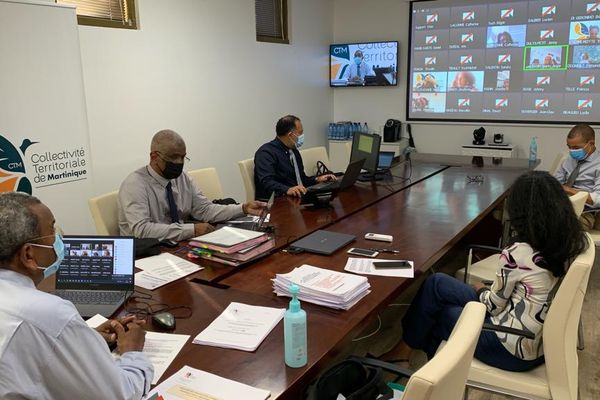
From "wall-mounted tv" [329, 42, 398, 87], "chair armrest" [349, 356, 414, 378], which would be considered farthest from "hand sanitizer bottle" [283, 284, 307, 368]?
"wall-mounted tv" [329, 42, 398, 87]

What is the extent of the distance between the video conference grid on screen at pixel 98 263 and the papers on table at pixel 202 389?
626 mm

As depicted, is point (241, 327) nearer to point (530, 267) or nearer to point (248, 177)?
point (530, 267)

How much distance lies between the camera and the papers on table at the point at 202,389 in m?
1.20

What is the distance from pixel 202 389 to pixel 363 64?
5729 millimetres

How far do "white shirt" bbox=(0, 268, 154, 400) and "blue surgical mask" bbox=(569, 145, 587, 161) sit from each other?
12.2 ft

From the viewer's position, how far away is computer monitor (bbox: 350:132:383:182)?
12.3 ft

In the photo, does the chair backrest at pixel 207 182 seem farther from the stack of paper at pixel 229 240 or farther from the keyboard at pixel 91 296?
the keyboard at pixel 91 296

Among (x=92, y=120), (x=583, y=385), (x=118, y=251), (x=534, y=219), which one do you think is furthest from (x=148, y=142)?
(x=583, y=385)

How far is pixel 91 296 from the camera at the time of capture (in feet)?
5.69

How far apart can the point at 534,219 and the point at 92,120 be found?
10.5ft

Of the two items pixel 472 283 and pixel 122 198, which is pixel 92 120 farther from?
pixel 472 283

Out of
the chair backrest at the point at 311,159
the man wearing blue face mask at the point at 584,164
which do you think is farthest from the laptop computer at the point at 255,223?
the man wearing blue face mask at the point at 584,164

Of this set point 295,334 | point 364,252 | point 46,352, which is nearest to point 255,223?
Answer: point 364,252

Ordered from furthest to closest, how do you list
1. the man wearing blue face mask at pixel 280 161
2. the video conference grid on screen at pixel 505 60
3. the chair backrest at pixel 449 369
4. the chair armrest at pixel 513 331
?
the video conference grid on screen at pixel 505 60 → the man wearing blue face mask at pixel 280 161 → the chair armrest at pixel 513 331 → the chair backrest at pixel 449 369
